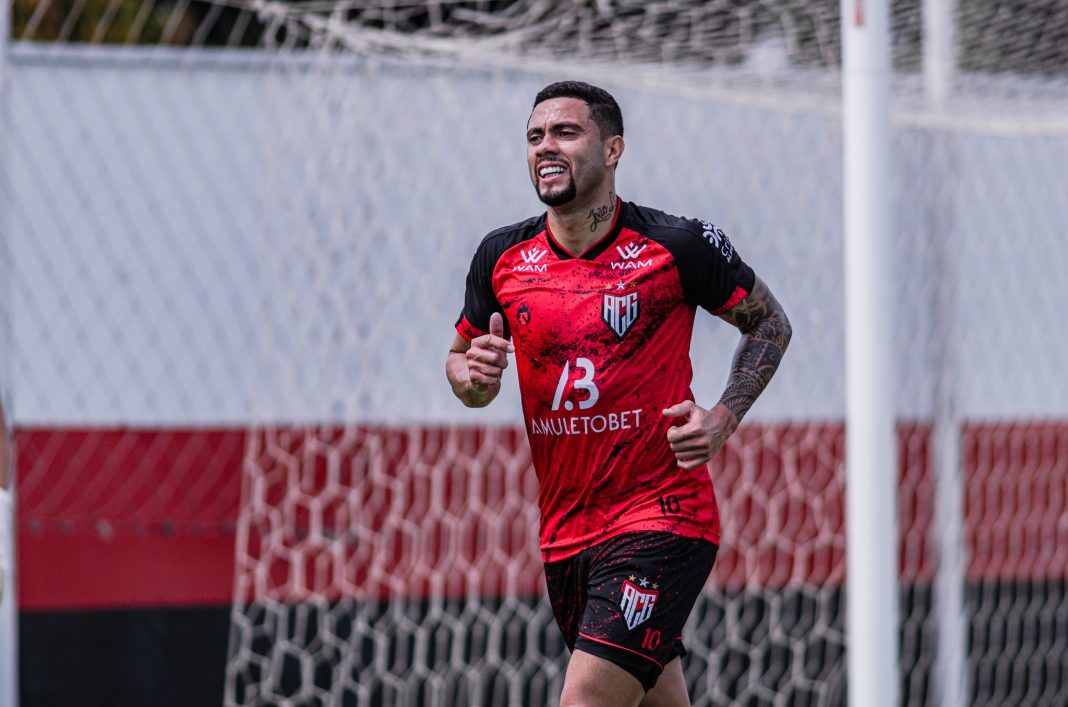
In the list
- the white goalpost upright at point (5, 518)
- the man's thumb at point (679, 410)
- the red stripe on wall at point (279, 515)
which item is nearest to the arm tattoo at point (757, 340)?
the man's thumb at point (679, 410)

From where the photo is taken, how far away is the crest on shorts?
309cm

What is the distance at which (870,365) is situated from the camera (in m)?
3.83

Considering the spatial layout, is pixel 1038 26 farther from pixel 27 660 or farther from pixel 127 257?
pixel 27 660

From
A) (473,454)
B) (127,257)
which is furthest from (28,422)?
(473,454)

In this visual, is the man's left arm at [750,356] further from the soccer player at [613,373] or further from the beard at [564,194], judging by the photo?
the beard at [564,194]

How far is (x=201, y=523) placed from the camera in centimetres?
512

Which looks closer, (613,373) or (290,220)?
(613,373)

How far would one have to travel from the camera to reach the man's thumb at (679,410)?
2934 millimetres

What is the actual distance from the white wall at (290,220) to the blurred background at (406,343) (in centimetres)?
1

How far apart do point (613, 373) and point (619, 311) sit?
0.14 m

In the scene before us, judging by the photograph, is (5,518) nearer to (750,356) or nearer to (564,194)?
(564,194)

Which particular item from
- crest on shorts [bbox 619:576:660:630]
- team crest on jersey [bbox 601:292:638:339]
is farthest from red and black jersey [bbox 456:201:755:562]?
crest on shorts [bbox 619:576:660:630]

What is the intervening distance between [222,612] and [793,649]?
233 cm

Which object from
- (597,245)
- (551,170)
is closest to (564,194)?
(551,170)
